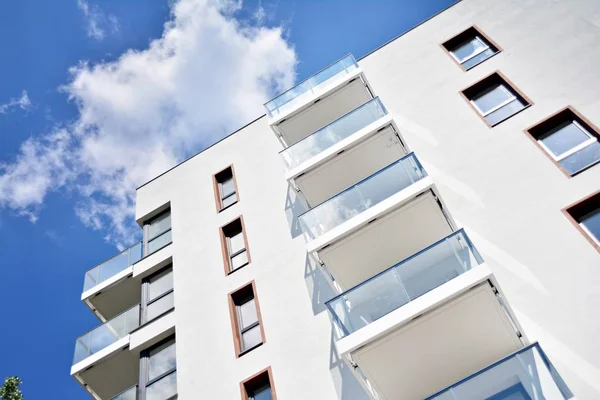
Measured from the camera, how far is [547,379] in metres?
8.13

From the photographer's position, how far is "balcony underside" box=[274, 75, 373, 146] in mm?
17547

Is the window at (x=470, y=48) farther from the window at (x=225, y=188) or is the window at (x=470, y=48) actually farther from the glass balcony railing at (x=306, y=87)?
the window at (x=225, y=188)

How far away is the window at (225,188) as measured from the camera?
17.7m

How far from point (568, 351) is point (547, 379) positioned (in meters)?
1.62

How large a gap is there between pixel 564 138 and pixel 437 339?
5826mm

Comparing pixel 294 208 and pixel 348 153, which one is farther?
pixel 294 208

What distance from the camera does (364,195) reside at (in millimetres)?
13023

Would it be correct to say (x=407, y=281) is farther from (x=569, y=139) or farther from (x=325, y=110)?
(x=325, y=110)

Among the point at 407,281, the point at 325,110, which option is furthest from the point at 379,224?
the point at 325,110

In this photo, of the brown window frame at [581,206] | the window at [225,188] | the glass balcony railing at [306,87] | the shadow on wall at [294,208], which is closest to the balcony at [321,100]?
the glass balcony railing at [306,87]

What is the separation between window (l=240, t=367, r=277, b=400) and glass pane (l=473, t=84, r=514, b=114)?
8271 millimetres

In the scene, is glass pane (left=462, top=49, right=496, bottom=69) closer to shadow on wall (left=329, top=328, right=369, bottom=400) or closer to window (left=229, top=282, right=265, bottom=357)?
window (left=229, top=282, right=265, bottom=357)

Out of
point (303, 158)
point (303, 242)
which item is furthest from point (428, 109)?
point (303, 242)

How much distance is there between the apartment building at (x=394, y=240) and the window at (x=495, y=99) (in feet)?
0.17
